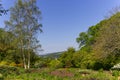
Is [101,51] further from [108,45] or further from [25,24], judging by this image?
[25,24]

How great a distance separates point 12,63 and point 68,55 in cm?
838

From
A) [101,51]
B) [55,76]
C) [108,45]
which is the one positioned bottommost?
[55,76]

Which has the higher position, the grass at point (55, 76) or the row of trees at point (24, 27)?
the row of trees at point (24, 27)

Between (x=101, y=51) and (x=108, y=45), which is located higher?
(x=108, y=45)

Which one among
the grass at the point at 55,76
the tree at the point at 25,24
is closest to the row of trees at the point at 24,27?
the tree at the point at 25,24

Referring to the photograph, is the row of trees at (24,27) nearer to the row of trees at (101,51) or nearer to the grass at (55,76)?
the row of trees at (101,51)

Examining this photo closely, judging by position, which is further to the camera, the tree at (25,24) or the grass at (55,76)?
the tree at (25,24)

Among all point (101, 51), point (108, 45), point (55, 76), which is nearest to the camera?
point (55, 76)

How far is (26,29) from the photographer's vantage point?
3238 cm

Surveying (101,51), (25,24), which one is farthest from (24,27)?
(101,51)

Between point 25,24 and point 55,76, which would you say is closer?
point 55,76

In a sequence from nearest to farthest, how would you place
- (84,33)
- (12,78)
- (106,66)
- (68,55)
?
(12,78), (106,66), (68,55), (84,33)

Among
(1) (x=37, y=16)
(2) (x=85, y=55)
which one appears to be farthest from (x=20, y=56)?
(2) (x=85, y=55)

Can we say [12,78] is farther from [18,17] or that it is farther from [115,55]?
[18,17]
